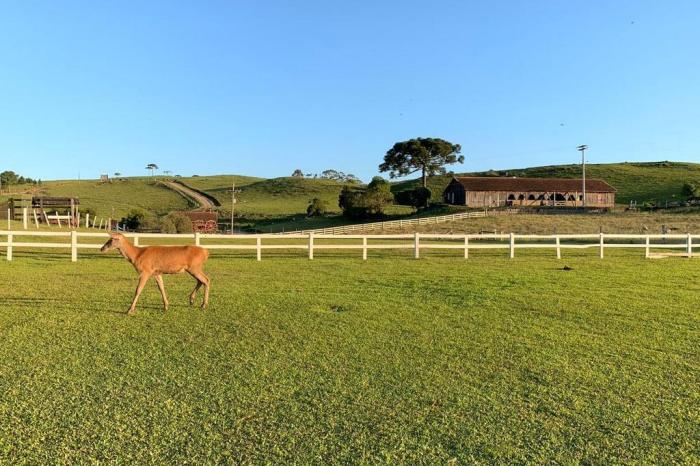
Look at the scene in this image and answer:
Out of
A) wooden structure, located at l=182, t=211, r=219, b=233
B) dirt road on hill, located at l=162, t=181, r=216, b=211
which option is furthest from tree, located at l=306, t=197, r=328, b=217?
dirt road on hill, located at l=162, t=181, r=216, b=211

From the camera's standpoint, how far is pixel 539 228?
49.3m

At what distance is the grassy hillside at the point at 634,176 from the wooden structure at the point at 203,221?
44.5m

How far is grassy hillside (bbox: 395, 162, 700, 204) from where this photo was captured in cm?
8531

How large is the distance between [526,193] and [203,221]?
46.1 meters

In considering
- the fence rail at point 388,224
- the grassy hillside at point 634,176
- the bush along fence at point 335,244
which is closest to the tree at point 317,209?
the fence rail at point 388,224

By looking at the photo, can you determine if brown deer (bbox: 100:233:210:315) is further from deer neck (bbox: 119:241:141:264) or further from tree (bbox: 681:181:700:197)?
tree (bbox: 681:181:700:197)

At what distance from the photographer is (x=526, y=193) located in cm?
7512

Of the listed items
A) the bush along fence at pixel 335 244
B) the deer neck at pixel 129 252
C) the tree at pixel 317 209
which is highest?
the tree at pixel 317 209

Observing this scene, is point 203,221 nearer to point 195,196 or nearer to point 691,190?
point 195,196

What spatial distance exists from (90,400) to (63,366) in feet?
3.78

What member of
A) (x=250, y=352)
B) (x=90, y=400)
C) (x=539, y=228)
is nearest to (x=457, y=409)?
(x=250, y=352)

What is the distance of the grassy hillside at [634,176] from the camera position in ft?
280

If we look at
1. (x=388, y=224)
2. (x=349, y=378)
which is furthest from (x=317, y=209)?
(x=349, y=378)

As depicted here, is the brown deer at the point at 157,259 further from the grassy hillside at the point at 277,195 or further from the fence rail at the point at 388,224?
the grassy hillside at the point at 277,195
